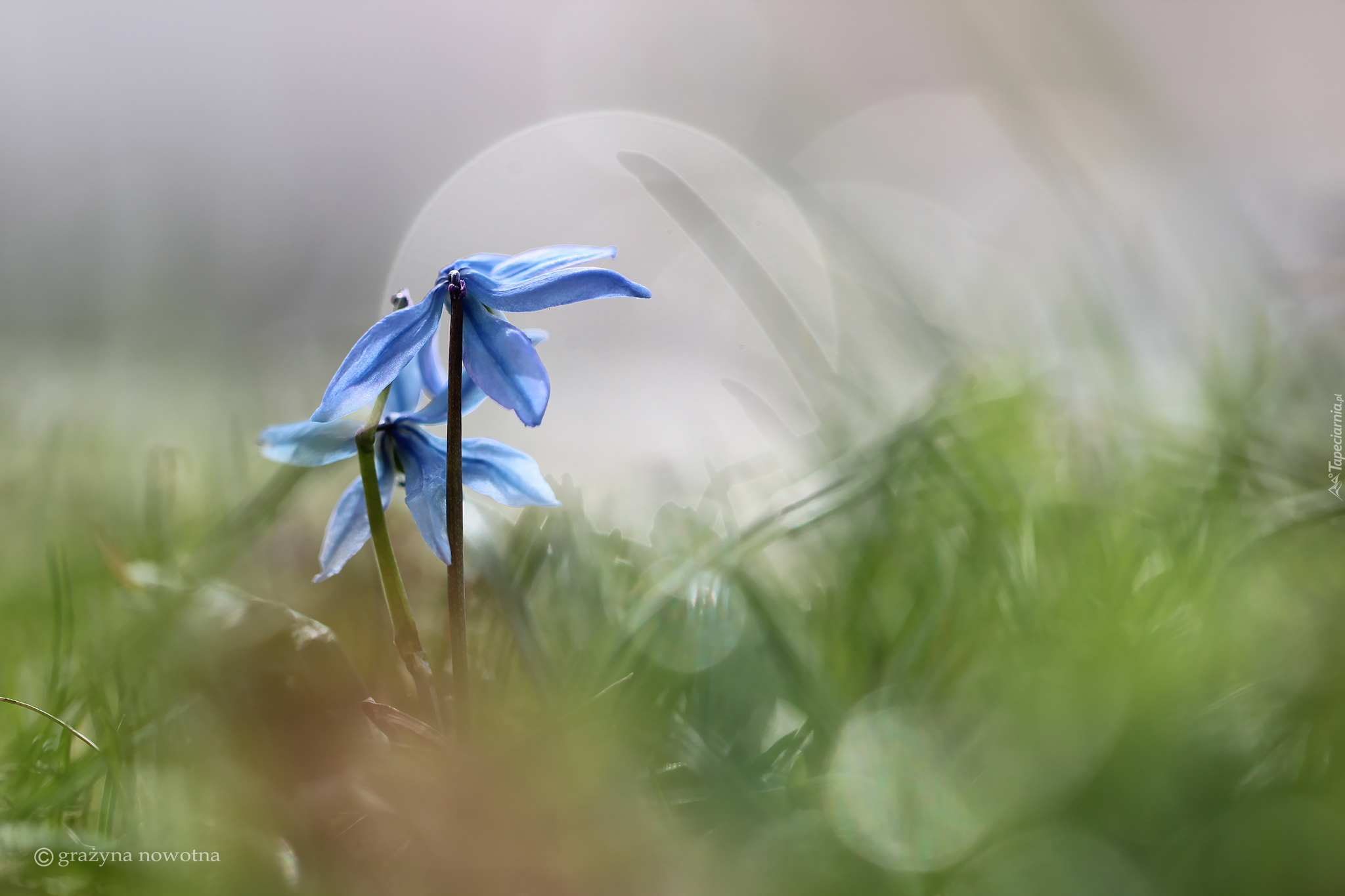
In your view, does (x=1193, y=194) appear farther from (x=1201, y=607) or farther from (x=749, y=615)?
(x=749, y=615)

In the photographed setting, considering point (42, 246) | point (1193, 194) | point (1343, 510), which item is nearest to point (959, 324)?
point (1193, 194)

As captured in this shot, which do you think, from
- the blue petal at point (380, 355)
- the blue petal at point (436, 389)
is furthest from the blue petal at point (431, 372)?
the blue petal at point (380, 355)

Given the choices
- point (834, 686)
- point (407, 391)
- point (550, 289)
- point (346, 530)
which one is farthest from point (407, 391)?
point (834, 686)

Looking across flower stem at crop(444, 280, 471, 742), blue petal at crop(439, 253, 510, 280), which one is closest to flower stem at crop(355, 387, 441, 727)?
flower stem at crop(444, 280, 471, 742)

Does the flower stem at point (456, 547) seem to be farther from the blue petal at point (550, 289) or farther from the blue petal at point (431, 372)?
the blue petal at point (431, 372)

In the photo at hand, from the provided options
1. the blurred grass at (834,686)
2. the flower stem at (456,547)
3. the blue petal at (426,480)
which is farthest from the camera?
the blue petal at (426,480)

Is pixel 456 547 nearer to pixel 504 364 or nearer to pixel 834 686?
pixel 504 364

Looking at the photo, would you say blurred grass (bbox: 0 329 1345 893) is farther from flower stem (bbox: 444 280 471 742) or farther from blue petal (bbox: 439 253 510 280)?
blue petal (bbox: 439 253 510 280)
